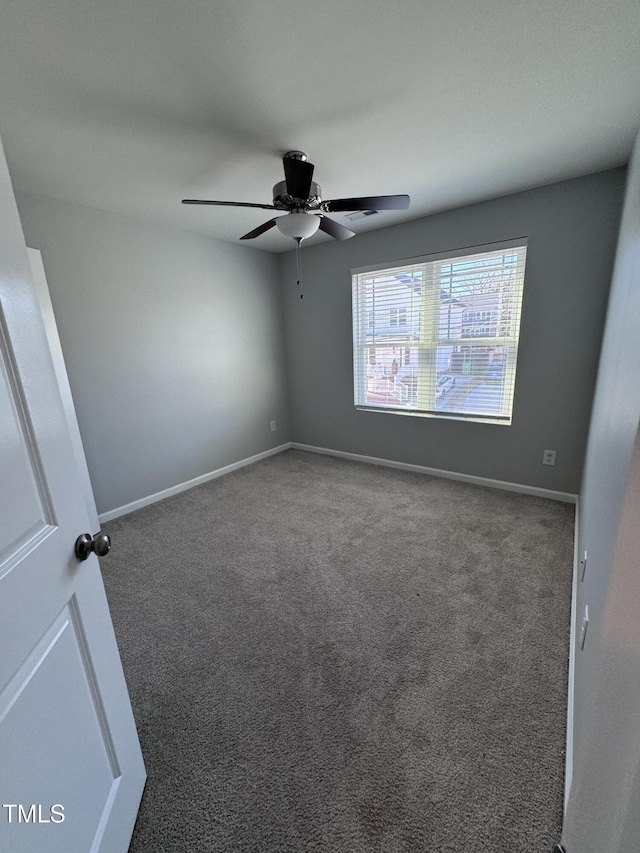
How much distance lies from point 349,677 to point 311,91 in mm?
2573

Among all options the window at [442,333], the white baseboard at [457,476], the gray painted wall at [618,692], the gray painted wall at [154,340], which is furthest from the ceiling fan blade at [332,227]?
the white baseboard at [457,476]

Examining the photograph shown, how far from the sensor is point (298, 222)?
205 cm

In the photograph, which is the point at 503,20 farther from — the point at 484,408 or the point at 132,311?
the point at 132,311

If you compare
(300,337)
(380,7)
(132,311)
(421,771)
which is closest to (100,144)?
(132,311)

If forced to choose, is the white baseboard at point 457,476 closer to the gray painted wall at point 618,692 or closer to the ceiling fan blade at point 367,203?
the gray painted wall at point 618,692

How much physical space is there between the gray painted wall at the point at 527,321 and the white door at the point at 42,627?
3.15 meters

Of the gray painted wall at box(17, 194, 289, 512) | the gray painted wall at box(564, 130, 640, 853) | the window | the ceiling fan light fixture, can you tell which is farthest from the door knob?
the window

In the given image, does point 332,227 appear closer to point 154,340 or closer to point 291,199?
point 291,199

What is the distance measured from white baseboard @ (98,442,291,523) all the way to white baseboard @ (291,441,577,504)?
55 centimetres

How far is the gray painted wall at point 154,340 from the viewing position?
263cm

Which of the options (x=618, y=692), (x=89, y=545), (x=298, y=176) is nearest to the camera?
(x=618, y=692)

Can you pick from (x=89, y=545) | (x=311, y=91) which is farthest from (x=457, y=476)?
(x=89, y=545)

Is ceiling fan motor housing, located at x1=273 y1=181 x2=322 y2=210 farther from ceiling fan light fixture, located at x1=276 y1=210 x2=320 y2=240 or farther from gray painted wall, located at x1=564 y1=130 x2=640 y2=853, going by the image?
gray painted wall, located at x1=564 y1=130 x2=640 y2=853

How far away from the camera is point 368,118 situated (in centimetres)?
172
